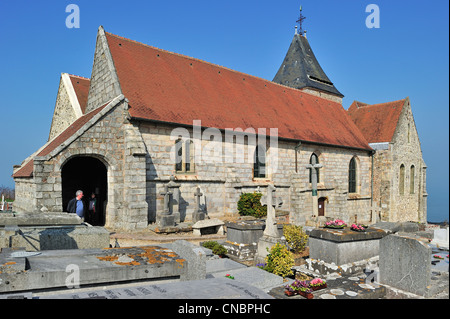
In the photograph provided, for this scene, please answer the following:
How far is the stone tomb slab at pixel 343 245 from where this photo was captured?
299 inches

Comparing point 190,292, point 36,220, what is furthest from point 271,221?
point 190,292

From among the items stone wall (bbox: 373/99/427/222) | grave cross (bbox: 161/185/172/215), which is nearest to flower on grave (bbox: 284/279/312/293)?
grave cross (bbox: 161/185/172/215)

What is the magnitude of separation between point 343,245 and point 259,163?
10.6 meters

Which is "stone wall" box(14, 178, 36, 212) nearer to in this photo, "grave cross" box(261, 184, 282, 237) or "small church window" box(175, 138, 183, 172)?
"small church window" box(175, 138, 183, 172)

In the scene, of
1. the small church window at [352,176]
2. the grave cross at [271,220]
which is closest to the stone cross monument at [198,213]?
the grave cross at [271,220]

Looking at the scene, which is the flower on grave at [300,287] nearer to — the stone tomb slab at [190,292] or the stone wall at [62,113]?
the stone tomb slab at [190,292]

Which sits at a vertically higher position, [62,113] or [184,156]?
[62,113]

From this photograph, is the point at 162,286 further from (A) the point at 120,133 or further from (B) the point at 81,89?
(B) the point at 81,89

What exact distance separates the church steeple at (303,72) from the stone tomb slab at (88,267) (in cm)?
2575

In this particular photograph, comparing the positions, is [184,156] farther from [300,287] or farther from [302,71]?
[302,71]

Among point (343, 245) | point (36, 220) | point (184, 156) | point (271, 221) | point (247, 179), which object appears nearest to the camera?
point (36, 220)

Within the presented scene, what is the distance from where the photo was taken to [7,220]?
22.0ft

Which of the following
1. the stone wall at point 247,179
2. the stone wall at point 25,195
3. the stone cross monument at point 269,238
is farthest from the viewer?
the stone wall at point 247,179

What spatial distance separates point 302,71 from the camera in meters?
29.6
